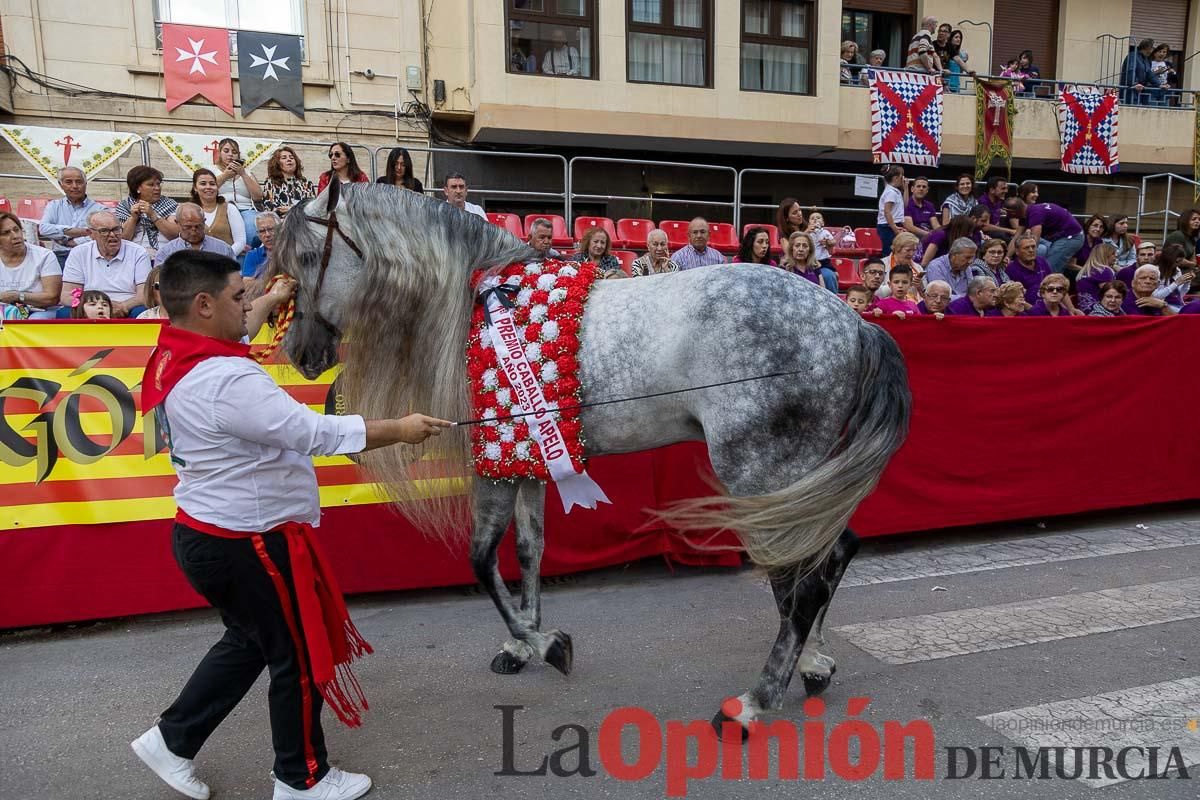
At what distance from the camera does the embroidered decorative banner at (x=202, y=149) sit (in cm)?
891

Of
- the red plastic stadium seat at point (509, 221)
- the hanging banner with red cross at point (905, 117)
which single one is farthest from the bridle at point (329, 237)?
the hanging banner with red cross at point (905, 117)

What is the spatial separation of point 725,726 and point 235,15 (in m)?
11.4

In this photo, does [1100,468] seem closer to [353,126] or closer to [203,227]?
[203,227]

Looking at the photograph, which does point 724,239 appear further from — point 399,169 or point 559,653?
point 559,653

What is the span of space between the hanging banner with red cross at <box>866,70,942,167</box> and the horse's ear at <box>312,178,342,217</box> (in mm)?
11300

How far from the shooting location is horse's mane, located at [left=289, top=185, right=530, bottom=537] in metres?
3.15

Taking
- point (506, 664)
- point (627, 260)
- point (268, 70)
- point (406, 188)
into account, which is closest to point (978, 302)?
point (627, 260)

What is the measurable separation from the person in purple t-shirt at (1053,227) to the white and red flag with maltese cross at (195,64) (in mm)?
10426

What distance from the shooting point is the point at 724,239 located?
10906 millimetres

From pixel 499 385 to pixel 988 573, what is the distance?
361cm

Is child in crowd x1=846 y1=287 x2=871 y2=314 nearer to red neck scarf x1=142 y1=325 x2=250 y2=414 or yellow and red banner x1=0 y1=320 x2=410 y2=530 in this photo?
yellow and red banner x1=0 y1=320 x2=410 y2=530

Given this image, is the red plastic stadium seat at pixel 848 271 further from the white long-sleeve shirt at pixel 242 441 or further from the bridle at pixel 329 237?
the white long-sleeve shirt at pixel 242 441

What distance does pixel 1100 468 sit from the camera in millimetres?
6043

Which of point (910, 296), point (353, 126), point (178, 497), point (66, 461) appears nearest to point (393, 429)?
point (178, 497)
